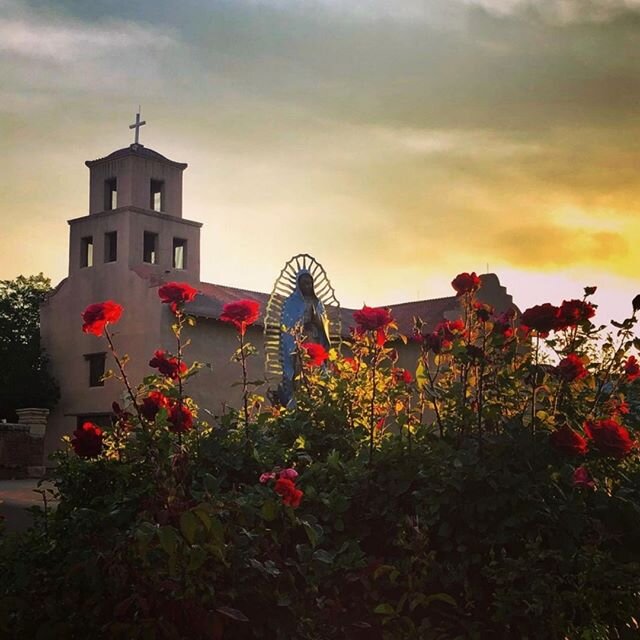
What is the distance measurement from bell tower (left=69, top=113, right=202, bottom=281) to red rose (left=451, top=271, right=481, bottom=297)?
26570mm

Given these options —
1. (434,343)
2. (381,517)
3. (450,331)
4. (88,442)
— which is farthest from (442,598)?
(88,442)

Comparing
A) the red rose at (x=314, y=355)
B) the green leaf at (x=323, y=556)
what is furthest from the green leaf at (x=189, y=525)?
the red rose at (x=314, y=355)

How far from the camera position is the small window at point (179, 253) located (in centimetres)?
3391

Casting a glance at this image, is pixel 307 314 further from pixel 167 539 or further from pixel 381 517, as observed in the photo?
pixel 167 539

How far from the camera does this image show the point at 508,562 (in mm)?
4773

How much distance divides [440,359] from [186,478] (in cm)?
171

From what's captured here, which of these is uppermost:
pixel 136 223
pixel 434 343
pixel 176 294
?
pixel 136 223

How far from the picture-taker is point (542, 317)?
5.38 m

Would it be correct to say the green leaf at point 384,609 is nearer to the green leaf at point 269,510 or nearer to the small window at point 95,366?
the green leaf at point 269,510

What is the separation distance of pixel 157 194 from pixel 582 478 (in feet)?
99.3

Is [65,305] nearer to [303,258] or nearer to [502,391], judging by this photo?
[303,258]

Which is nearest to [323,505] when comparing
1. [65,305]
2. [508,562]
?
[508,562]

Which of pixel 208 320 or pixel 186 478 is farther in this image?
pixel 208 320

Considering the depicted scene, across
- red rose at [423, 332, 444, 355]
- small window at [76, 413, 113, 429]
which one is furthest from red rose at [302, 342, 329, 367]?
small window at [76, 413, 113, 429]
